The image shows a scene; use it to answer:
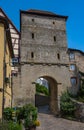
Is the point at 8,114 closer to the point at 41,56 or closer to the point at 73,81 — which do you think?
the point at 41,56

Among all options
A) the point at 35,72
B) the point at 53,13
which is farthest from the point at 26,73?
the point at 53,13

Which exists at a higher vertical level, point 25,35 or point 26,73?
point 25,35

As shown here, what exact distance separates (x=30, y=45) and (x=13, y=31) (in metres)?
2.92

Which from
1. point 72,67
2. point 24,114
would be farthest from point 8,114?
point 72,67

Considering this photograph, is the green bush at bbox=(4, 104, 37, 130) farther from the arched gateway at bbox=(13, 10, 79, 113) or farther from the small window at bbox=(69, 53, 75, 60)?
the small window at bbox=(69, 53, 75, 60)

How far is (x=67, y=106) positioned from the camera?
23.3 m

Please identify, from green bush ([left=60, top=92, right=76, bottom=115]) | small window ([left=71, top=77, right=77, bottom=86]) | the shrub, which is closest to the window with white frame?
small window ([left=71, top=77, right=77, bottom=86])

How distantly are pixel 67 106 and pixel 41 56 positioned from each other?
743 cm

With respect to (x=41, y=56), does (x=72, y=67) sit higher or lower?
lower

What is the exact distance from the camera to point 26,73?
1024 inches

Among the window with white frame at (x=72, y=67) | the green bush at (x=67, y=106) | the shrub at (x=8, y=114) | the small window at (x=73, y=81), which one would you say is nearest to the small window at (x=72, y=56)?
Result: the window with white frame at (x=72, y=67)

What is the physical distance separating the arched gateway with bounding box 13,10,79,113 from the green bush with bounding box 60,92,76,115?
44.5 inches

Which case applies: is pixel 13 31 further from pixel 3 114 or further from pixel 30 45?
pixel 3 114

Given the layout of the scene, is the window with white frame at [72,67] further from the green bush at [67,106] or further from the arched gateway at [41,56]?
the green bush at [67,106]
